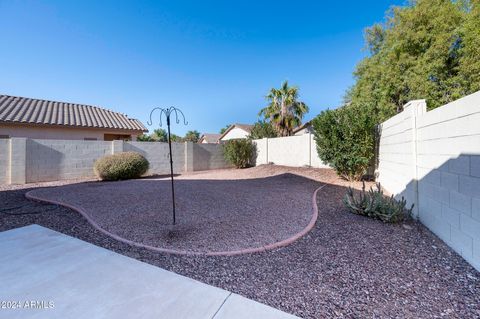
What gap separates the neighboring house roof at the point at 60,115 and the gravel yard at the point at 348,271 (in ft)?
38.0

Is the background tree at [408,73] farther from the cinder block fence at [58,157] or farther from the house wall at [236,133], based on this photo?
the house wall at [236,133]

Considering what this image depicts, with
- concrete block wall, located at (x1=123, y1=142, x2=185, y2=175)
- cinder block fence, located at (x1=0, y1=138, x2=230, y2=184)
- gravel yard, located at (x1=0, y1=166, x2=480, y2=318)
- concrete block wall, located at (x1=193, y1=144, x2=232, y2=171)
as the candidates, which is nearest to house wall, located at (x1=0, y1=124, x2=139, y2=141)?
cinder block fence, located at (x1=0, y1=138, x2=230, y2=184)

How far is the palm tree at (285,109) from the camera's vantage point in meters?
22.2

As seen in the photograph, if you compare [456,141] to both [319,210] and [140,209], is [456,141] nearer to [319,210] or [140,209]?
[319,210]

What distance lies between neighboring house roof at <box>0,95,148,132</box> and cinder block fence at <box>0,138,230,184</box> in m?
3.71

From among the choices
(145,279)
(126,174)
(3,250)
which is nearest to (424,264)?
(145,279)

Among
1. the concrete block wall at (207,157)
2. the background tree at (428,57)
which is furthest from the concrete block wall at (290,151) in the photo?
the background tree at (428,57)

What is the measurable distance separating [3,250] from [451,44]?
748 inches

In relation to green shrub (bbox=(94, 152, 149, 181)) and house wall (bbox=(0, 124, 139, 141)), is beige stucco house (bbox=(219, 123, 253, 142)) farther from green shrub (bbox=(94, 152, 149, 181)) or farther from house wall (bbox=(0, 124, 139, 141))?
green shrub (bbox=(94, 152, 149, 181))

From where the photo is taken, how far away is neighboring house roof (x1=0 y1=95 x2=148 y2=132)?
12.6 meters

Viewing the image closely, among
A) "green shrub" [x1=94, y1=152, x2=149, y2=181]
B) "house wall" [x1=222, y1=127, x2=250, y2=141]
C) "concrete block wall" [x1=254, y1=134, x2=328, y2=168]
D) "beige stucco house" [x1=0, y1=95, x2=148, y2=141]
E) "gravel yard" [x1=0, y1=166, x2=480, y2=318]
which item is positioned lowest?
"gravel yard" [x1=0, y1=166, x2=480, y2=318]

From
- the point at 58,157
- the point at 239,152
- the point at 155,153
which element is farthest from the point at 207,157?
the point at 58,157

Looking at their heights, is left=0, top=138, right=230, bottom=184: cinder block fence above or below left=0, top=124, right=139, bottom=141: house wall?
below

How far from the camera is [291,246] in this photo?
137 inches
